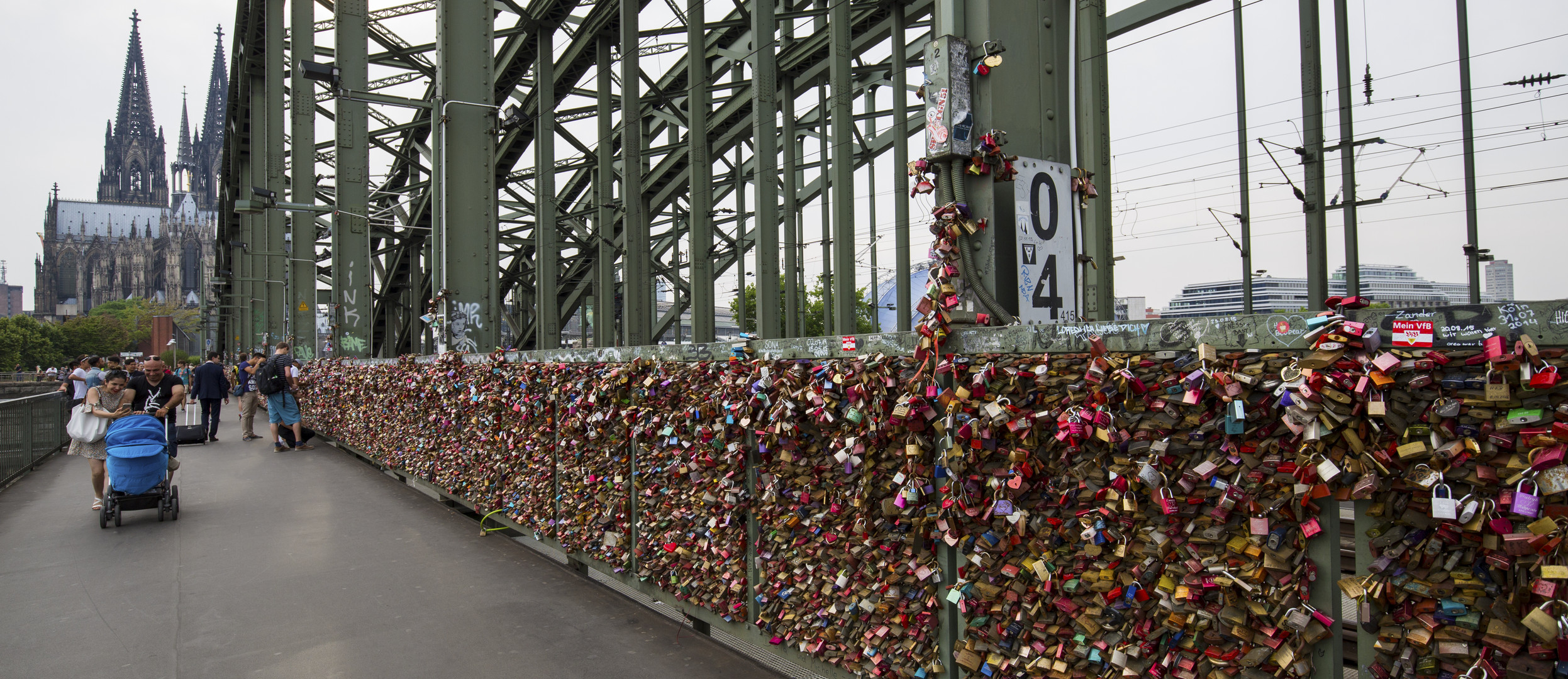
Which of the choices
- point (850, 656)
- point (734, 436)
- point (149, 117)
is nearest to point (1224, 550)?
point (850, 656)

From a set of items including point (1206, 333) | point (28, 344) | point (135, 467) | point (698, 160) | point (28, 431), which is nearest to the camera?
point (1206, 333)

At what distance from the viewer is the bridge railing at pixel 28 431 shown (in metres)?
12.4

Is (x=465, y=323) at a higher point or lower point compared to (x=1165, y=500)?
higher

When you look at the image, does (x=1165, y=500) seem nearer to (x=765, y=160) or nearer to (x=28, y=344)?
(x=765, y=160)

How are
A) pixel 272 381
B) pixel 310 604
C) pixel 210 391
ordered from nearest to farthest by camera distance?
pixel 310 604 < pixel 272 381 < pixel 210 391

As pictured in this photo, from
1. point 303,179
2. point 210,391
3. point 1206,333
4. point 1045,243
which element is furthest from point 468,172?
point 303,179

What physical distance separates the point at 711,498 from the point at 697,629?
105 centimetres

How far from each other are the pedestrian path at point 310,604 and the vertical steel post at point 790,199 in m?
12.6

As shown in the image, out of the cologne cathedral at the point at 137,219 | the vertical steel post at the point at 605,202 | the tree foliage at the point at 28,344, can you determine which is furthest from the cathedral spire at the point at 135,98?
the vertical steel post at the point at 605,202

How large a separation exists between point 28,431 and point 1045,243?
55.3 ft

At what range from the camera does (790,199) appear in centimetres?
2116

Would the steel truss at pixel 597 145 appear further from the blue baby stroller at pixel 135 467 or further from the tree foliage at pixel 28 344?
the tree foliage at pixel 28 344

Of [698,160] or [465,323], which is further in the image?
[698,160]

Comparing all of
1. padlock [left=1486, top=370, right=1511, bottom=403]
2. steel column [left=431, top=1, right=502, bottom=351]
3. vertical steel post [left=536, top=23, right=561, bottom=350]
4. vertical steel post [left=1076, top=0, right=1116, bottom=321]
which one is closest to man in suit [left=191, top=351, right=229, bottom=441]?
vertical steel post [left=536, top=23, right=561, bottom=350]
